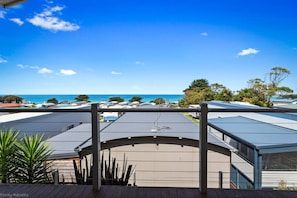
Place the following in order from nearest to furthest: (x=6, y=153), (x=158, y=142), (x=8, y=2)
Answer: (x=6, y=153)
(x=8, y=2)
(x=158, y=142)

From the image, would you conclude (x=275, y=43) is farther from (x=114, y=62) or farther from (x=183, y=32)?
(x=114, y=62)

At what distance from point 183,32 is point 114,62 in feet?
39.3

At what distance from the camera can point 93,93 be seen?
3347 cm

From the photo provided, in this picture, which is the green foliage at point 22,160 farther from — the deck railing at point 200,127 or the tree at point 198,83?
the tree at point 198,83

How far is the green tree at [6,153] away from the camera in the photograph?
7.76ft

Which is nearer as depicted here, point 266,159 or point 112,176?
point 112,176

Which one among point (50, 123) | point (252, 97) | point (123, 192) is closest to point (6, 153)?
point (123, 192)

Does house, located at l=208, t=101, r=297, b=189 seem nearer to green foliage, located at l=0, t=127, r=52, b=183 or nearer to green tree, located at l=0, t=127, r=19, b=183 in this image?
green foliage, located at l=0, t=127, r=52, b=183

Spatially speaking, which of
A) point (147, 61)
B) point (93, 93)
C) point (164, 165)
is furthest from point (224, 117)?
point (93, 93)

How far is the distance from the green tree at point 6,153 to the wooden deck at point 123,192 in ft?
0.91

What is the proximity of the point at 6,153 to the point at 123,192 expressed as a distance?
1.47 meters

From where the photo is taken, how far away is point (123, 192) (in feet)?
6.57

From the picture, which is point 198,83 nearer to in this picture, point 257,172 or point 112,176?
point 257,172

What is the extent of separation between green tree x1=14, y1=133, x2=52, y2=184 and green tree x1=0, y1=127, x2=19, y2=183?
0.06 metres
